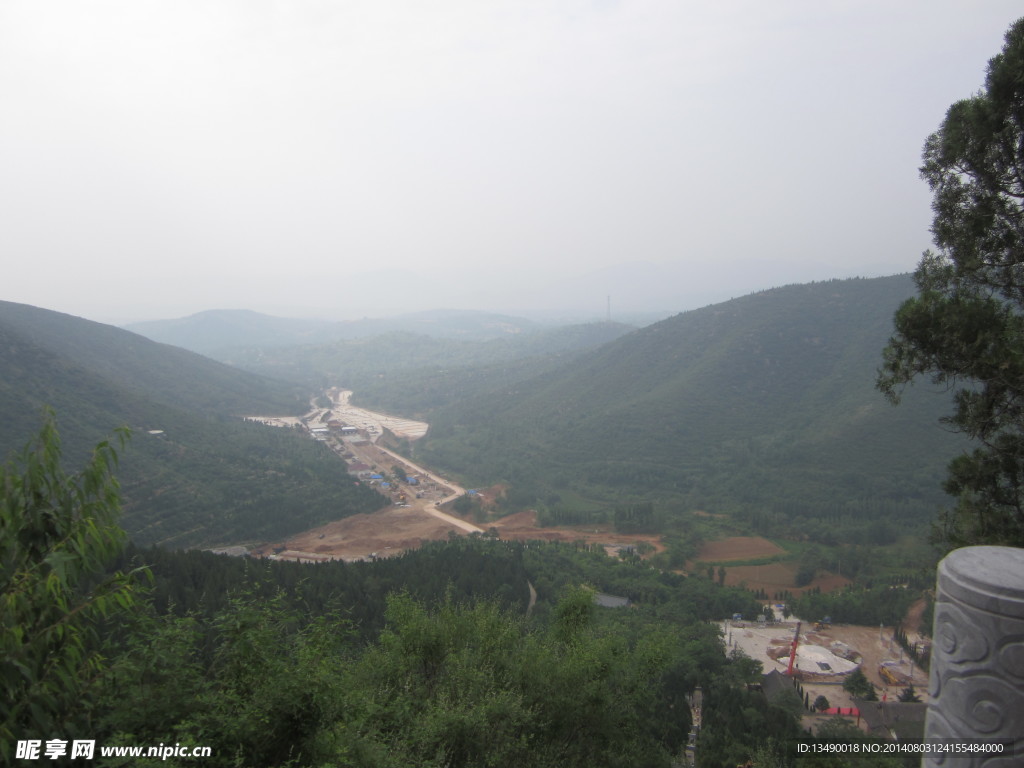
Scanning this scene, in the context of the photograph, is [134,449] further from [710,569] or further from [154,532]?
[710,569]

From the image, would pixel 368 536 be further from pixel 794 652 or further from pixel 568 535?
pixel 794 652

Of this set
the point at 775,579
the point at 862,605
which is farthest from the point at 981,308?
the point at 775,579

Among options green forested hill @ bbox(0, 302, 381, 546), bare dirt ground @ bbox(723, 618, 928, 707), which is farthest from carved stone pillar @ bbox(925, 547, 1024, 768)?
green forested hill @ bbox(0, 302, 381, 546)

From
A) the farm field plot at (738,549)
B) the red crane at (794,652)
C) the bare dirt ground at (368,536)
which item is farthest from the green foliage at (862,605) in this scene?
the bare dirt ground at (368,536)

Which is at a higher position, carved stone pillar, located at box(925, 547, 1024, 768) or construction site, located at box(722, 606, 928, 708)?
carved stone pillar, located at box(925, 547, 1024, 768)

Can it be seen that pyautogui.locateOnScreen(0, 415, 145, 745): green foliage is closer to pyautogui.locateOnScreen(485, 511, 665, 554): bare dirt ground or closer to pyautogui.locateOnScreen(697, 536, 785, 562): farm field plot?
pyautogui.locateOnScreen(485, 511, 665, 554): bare dirt ground

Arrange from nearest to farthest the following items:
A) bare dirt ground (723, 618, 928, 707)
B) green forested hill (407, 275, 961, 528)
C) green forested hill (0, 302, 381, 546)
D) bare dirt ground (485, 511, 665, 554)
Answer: bare dirt ground (723, 618, 928, 707) < green forested hill (0, 302, 381, 546) < bare dirt ground (485, 511, 665, 554) < green forested hill (407, 275, 961, 528)

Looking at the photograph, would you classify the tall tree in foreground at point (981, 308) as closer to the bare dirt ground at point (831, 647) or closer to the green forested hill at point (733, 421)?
the bare dirt ground at point (831, 647)
